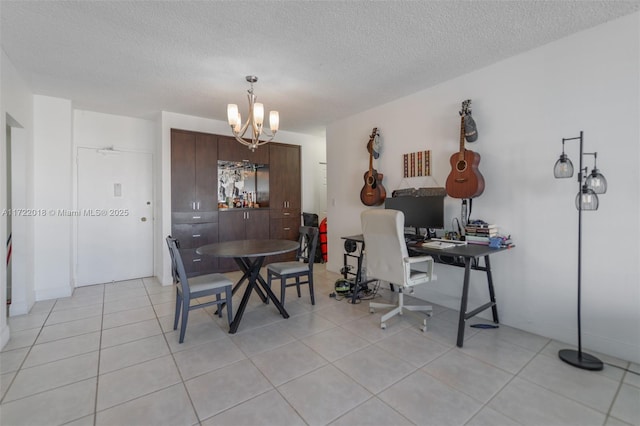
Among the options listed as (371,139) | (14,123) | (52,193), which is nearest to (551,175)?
(371,139)

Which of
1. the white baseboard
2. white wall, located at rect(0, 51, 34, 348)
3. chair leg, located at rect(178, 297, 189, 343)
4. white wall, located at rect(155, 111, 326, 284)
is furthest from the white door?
chair leg, located at rect(178, 297, 189, 343)

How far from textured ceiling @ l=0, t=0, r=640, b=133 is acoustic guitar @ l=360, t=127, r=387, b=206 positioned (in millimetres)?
677

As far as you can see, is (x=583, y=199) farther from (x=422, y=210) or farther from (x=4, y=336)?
(x=4, y=336)

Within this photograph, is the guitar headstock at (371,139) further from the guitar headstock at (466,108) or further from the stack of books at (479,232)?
the stack of books at (479,232)

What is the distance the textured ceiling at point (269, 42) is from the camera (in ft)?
6.64

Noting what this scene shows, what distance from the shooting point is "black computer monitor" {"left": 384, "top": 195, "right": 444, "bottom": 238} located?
310 centimetres

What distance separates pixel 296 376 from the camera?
2.01 meters

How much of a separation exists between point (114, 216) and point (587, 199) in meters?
5.65

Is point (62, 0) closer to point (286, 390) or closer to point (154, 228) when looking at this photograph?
point (286, 390)

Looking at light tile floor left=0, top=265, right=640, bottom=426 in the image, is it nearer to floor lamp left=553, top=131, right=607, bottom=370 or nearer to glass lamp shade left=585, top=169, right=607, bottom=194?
floor lamp left=553, top=131, right=607, bottom=370

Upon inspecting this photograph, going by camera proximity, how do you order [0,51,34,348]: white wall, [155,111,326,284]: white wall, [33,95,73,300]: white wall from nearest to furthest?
[0,51,34,348]: white wall → [33,95,73,300]: white wall → [155,111,326,284]: white wall

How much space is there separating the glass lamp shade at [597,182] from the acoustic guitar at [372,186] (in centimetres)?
213

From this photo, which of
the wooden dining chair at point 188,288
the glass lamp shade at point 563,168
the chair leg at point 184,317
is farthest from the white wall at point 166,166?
the glass lamp shade at point 563,168

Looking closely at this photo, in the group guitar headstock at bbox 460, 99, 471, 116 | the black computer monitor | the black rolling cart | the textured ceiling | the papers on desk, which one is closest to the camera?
the textured ceiling
